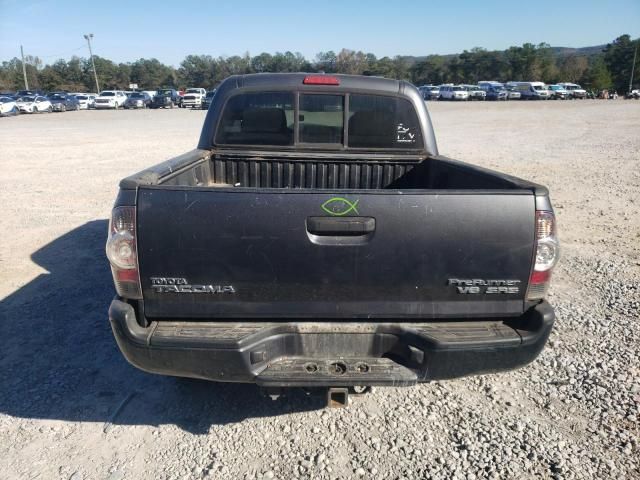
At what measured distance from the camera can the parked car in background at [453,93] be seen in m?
56.2

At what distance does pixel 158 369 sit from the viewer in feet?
8.46

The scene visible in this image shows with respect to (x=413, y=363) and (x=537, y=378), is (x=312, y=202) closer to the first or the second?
(x=413, y=363)

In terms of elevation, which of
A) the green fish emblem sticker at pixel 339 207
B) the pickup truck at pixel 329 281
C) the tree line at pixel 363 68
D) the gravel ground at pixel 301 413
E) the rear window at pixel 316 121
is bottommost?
the gravel ground at pixel 301 413

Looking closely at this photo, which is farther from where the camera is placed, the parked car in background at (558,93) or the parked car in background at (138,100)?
the parked car in background at (558,93)

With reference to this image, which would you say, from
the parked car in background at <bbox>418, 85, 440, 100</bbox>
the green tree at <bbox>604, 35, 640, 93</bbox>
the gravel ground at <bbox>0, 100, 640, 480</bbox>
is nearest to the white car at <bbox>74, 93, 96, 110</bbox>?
the parked car in background at <bbox>418, 85, 440, 100</bbox>

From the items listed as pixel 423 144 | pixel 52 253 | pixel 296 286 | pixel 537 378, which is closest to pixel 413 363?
pixel 296 286

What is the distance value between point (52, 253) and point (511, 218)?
5.75m

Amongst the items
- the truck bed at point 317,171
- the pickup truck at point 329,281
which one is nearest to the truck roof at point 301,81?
the truck bed at point 317,171

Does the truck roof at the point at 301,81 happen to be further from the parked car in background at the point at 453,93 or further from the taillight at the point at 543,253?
the parked car in background at the point at 453,93

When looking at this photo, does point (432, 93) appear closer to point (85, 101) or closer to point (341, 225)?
point (85, 101)

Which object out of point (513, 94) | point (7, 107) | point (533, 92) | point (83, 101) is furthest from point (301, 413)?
point (513, 94)

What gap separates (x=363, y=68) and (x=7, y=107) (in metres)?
62.2

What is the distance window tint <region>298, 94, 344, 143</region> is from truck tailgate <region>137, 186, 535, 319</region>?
2.00m

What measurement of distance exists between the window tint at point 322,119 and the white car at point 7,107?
133 feet
